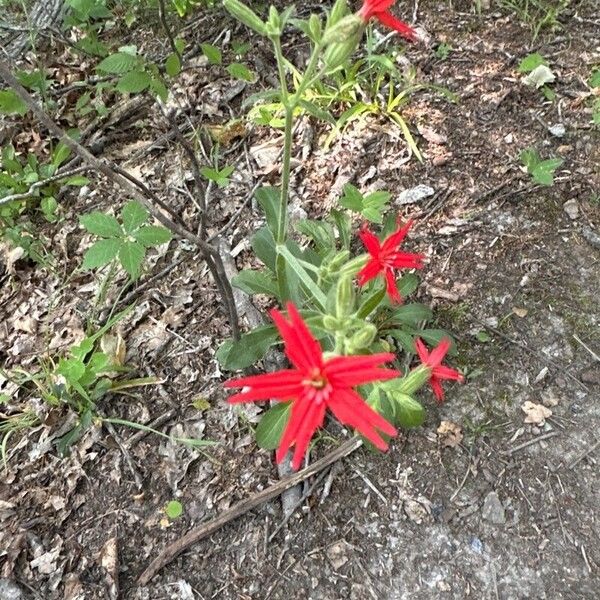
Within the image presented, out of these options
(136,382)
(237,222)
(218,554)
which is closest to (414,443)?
(218,554)

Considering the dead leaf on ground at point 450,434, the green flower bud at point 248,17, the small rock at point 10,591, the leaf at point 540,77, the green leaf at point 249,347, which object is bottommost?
the dead leaf on ground at point 450,434

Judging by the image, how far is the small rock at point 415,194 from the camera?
2.72 metres

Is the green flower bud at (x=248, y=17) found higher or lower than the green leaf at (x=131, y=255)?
higher

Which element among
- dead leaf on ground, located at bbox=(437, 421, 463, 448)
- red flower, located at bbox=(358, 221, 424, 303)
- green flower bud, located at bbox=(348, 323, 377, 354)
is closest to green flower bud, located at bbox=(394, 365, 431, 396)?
red flower, located at bbox=(358, 221, 424, 303)

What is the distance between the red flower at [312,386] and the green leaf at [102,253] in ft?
3.09

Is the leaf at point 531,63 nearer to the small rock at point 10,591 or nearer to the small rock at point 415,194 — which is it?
the small rock at point 415,194

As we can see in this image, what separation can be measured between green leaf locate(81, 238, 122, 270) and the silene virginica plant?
40 cm

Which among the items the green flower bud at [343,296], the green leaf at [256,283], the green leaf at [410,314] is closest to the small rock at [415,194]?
the green leaf at [410,314]

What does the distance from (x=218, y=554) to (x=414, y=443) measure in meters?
0.74

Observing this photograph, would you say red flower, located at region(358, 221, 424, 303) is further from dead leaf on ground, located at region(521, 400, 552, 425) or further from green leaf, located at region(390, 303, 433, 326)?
dead leaf on ground, located at region(521, 400, 552, 425)

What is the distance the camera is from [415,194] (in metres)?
2.73

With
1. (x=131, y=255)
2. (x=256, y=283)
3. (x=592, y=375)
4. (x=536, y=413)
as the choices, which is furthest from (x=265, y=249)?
(x=592, y=375)

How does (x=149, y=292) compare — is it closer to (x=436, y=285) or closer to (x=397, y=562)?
(x=436, y=285)

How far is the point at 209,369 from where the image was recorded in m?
2.42
